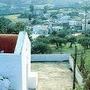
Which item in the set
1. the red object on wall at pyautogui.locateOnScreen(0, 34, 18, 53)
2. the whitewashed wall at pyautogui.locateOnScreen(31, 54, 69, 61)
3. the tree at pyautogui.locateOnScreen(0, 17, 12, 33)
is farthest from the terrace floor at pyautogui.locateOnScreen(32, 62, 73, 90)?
the tree at pyautogui.locateOnScreen(0, 17, 12, 33)

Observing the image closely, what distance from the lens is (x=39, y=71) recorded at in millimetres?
17047

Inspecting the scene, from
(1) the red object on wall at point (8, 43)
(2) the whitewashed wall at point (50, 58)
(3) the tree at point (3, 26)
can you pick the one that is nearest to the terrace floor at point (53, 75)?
(2) the whitewashed wall at point (50, 58)

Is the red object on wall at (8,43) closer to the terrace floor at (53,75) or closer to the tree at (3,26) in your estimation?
the terrace floor at (53,75)

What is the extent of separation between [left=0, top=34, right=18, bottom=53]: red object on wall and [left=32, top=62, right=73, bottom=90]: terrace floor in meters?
2.29

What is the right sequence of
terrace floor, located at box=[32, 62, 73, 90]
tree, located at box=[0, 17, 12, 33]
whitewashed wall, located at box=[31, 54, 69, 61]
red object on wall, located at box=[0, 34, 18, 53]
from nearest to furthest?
1. red object on wall, located at box=[0, 34, 18, 53]
2. terrace floor, located at box=[32, 62, 73, 90]
3. whitewashed wall, located at box=[31, 54, 69, 61]
4. tree, located at box=[0, 17, 12, 33]

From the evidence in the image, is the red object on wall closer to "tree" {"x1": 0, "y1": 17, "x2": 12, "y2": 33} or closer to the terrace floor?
the terrace floor

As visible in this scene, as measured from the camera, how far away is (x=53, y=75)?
16.4 meters

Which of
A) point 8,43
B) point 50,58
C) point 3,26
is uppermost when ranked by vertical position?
point 8,43

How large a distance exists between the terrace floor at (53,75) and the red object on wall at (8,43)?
7.50 ft

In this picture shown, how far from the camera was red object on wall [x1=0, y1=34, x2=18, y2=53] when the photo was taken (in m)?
13.4

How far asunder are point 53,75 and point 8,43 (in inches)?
147

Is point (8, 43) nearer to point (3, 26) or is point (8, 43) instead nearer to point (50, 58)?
point (50, 58)

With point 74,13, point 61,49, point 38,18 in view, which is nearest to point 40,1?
point 74,13

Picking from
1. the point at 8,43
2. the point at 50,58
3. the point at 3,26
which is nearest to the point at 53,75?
the point at 50,58
